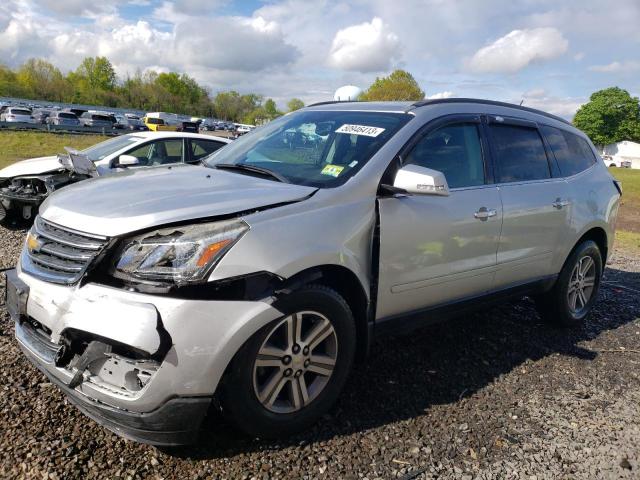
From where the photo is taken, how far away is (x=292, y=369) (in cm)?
279

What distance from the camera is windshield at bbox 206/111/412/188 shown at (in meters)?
3.22

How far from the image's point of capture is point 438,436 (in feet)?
9.92

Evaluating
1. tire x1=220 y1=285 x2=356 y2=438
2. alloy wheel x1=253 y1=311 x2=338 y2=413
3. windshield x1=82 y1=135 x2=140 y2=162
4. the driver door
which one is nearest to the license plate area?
tire x1=220 y1=285 x2=356 y2=438

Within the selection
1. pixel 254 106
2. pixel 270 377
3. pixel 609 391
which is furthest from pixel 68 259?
pixel 254 106

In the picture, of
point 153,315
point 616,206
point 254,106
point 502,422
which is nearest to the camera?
point 153,315

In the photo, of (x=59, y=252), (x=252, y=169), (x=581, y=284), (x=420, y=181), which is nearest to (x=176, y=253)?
(x=59, y=252)

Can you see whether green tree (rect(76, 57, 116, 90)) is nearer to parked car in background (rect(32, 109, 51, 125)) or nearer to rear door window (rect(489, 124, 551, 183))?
parked car in background (rect(32, 109, 51, 125))

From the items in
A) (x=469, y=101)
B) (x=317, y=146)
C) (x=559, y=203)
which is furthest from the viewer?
(x=559, y=203)

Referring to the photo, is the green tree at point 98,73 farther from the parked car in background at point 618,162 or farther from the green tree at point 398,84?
the parked car in background at point 618,162

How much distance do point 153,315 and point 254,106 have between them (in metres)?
137

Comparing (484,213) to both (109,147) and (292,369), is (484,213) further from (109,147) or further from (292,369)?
(109,147)

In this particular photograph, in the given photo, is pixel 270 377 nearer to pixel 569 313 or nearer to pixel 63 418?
pixel 63 418

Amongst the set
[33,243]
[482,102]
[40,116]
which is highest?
[482,102]

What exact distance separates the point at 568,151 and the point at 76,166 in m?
5.67
